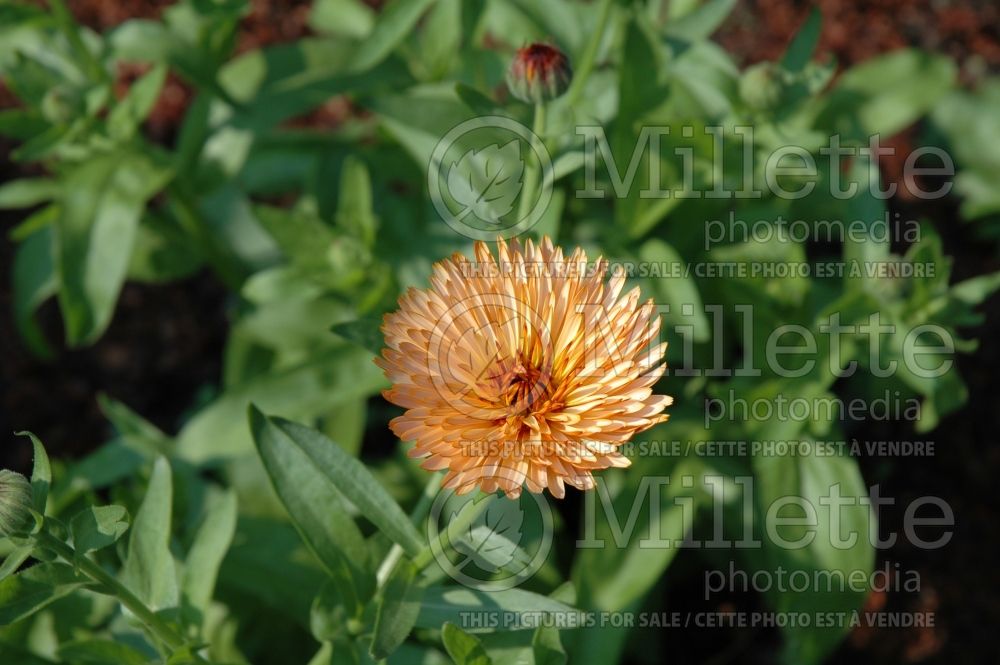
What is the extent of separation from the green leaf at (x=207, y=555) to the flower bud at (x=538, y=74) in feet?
3.31

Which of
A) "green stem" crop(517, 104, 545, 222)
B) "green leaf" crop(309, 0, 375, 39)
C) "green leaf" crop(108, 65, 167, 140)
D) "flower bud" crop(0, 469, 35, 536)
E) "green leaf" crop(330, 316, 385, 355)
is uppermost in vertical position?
"green leaf" crop(309, 0, 375, 39)

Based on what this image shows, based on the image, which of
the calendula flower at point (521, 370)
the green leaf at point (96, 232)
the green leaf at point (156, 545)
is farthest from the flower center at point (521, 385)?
the green leaf at point (96, 232)

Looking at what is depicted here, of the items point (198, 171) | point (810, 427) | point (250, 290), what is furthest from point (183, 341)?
point (810, 427)

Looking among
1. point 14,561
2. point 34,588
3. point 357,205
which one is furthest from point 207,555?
point 357,205

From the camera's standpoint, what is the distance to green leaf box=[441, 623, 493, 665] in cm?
165

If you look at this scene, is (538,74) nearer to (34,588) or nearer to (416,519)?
(416,519)

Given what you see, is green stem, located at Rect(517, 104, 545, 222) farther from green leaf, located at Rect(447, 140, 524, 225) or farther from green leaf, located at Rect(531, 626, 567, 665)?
green leaf, located at Rect(531, 626, 567, 665)

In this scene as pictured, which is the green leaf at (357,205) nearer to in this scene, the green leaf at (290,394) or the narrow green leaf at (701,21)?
the green leaf at (290,394)

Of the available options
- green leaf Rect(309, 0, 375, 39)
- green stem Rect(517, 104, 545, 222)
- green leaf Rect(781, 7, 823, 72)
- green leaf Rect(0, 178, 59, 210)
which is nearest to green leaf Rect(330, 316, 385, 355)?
green stem Rect(517, 104, 545, 222)

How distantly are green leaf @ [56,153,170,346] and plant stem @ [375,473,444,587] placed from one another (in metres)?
1.14

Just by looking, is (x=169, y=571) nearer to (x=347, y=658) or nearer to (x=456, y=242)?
(x=347, y=658)

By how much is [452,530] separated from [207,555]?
586 millimetres

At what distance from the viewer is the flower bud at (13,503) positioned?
151 cm

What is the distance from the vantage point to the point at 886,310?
2414mm
